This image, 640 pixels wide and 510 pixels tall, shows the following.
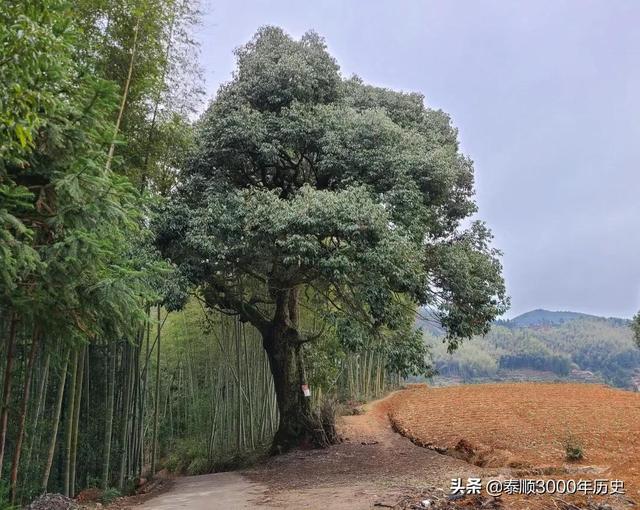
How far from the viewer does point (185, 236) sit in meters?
6.85

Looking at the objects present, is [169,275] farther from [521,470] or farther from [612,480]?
[612,480]

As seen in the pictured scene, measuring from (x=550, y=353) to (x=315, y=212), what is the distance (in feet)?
114

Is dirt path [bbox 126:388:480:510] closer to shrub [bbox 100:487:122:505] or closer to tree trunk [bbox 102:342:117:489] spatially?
shrub [bbox 100:487:122:505]

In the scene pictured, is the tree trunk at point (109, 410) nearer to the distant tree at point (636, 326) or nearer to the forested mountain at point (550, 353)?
the distant tree at point (636, 326)

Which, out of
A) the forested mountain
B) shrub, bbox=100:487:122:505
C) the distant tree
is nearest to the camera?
shrub, bbox=100:487:122:505

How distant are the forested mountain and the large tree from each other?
72.4ft

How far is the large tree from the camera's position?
19.7 ft

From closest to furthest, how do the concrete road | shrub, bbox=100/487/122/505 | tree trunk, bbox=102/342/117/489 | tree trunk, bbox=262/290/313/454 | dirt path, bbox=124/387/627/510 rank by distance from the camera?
dirt path, bbox=124/387/627/510 → the concrete road → shrub, bbox=100/487/122/505 → tree trunk, bbox=102/342/117/489 → tree trunk, bbox=262/290/313/454

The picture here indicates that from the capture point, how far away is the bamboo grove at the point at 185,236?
3674 mm

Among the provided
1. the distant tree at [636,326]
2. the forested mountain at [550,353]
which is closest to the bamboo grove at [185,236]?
the distant tree at [636,326]

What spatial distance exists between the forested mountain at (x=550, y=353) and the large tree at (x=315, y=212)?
72.4 feet

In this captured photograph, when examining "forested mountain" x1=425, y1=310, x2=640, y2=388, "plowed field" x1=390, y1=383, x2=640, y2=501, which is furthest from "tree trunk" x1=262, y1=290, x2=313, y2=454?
"forested mountain" x1=425, y1=310, x2=640, y2=388

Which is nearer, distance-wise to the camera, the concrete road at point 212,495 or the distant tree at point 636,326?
the concrete road at point 212,495

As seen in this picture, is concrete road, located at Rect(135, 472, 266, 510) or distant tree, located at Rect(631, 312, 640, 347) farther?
distant tree, located at Rect(631, 312, 640, 347)
